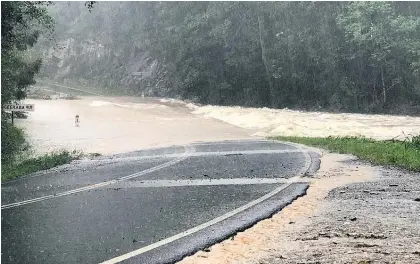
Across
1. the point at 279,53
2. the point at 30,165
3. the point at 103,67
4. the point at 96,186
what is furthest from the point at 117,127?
the point at 103,67

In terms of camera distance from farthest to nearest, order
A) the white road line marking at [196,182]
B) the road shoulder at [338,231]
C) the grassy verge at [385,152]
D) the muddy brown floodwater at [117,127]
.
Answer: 1. the muddy brown floodwater at [117,127]
2. the grassy verge at [385,152]
3. the white road line marking at [196,182]
4. the road shoulder at [338,231]

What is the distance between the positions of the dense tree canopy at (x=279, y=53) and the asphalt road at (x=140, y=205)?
105ft

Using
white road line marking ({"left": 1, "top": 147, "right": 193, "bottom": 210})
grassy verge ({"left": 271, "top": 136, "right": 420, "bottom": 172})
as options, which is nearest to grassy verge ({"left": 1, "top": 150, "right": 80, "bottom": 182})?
white road line marking ({"left": 1, "top": 147, "right": 193, "bottom": 210})

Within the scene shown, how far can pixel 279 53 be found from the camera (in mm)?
49406

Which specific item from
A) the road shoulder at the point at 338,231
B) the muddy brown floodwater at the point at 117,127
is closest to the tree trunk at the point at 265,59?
the muddy brown floodwater at the point at 117,127

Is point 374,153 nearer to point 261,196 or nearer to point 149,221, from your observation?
point 261,196

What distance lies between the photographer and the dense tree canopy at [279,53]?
43.3 m

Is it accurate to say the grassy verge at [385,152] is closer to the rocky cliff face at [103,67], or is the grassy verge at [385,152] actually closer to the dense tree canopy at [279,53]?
the dense tree canopy at [279,53]

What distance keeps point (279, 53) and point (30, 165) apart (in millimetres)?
37444

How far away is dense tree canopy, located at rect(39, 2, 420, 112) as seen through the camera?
43.3m

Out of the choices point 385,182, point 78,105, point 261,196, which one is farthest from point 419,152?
point 78,105

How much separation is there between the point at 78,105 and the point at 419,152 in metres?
36.7

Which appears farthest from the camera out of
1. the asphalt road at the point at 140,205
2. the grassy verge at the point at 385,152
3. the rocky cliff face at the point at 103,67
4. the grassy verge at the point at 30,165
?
the rocky cliff face at the point at 103,67

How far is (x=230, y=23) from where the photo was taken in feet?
165
